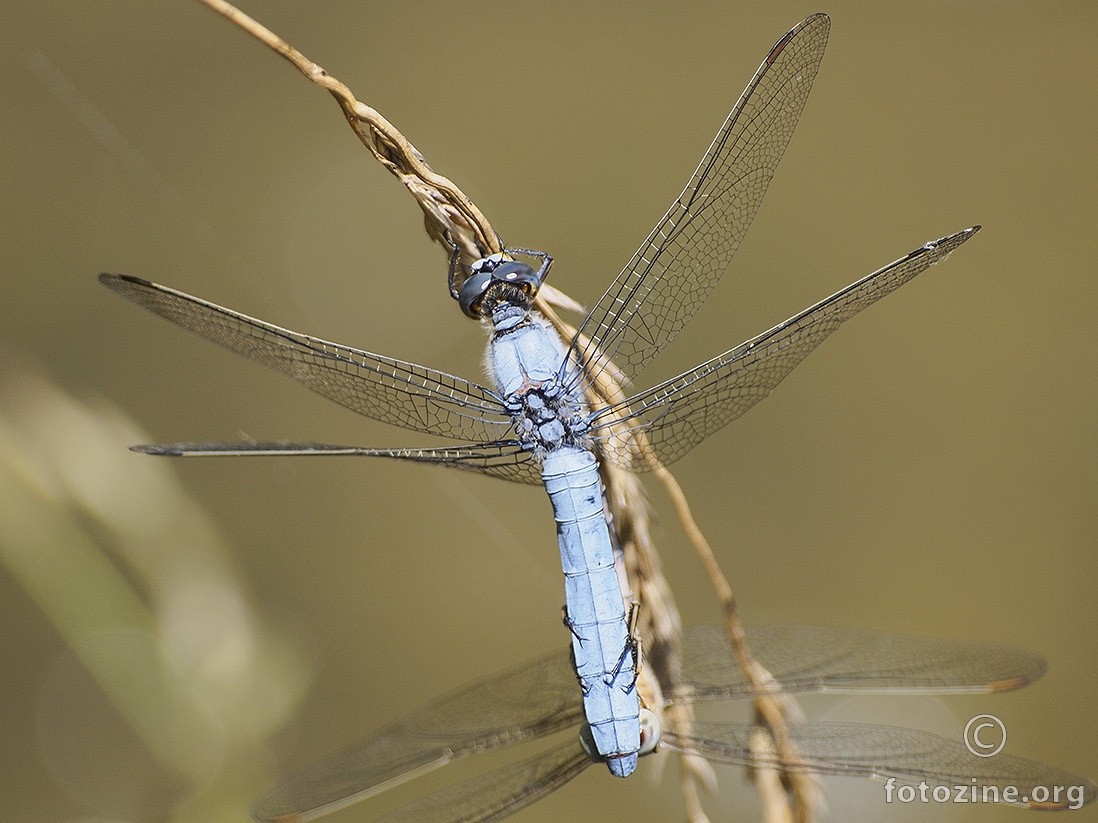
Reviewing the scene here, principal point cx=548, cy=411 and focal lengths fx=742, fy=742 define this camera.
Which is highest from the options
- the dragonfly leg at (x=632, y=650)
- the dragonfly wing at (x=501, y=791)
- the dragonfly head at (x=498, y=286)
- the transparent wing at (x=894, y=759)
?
the dragonfly head at (x=498, y=286)

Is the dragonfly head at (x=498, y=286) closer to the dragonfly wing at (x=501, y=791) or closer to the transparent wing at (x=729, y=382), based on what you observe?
the transparent wing at (x=729, y=382)

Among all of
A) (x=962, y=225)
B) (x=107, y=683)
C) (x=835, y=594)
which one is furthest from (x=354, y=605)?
(x=962, y=225)

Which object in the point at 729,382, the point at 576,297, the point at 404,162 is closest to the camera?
the point at 404,162

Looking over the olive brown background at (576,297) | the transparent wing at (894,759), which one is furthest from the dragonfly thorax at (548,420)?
the olive brown background at (576,297)

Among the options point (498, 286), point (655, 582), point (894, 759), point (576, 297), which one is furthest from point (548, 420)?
point (576, 297)

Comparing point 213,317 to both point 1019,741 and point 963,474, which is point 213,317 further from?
point 1019,741

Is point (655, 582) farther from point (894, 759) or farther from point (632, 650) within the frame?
point (894, 759)
